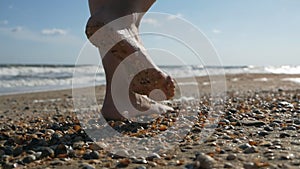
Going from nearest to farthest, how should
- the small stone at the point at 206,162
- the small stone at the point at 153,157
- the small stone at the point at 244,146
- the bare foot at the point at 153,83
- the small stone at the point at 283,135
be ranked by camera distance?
the small stone at the point at 206,162
the small stone at the point at 153,157
the small stone at the point at 244,146
the small stone at the point at 283,135
the bare foot at the point at 153,83

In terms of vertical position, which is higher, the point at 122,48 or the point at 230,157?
the point at 122,48

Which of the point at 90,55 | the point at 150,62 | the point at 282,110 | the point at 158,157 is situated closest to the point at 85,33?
the point at 90,55

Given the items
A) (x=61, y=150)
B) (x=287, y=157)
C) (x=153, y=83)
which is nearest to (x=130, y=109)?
(x=153, y=83)

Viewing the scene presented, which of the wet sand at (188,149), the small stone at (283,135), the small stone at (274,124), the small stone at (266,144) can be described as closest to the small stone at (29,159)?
the wet sand at (188,149)

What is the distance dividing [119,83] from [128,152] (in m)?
1.12

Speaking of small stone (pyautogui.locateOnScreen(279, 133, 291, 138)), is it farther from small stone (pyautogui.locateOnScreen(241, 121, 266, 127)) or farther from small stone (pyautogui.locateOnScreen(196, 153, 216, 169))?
small stone (pyautogui.locateOnScreen(196, 153, 216, 169))

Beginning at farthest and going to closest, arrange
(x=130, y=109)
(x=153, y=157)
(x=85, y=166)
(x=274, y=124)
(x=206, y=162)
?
1. (x=130, y=109)
2. (x=274, y=124)
3. (x=153, y=157)
4. (x=85, y=166)
5. (x=206, y=162)

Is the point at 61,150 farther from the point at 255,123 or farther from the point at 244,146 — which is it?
the point at 255,123

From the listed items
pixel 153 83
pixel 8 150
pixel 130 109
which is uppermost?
pixel 153 83

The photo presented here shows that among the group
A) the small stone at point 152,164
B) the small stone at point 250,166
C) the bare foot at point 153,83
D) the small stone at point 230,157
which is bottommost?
the small stone at point 152,164

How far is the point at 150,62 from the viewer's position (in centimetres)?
274

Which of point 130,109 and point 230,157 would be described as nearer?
point 230,157

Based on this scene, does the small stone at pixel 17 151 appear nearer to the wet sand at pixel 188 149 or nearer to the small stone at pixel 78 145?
the wet sand at pixel 188 149

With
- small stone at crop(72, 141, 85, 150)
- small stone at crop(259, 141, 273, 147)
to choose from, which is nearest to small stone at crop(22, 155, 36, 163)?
small stone at crop(72, 141, 85, 150)
